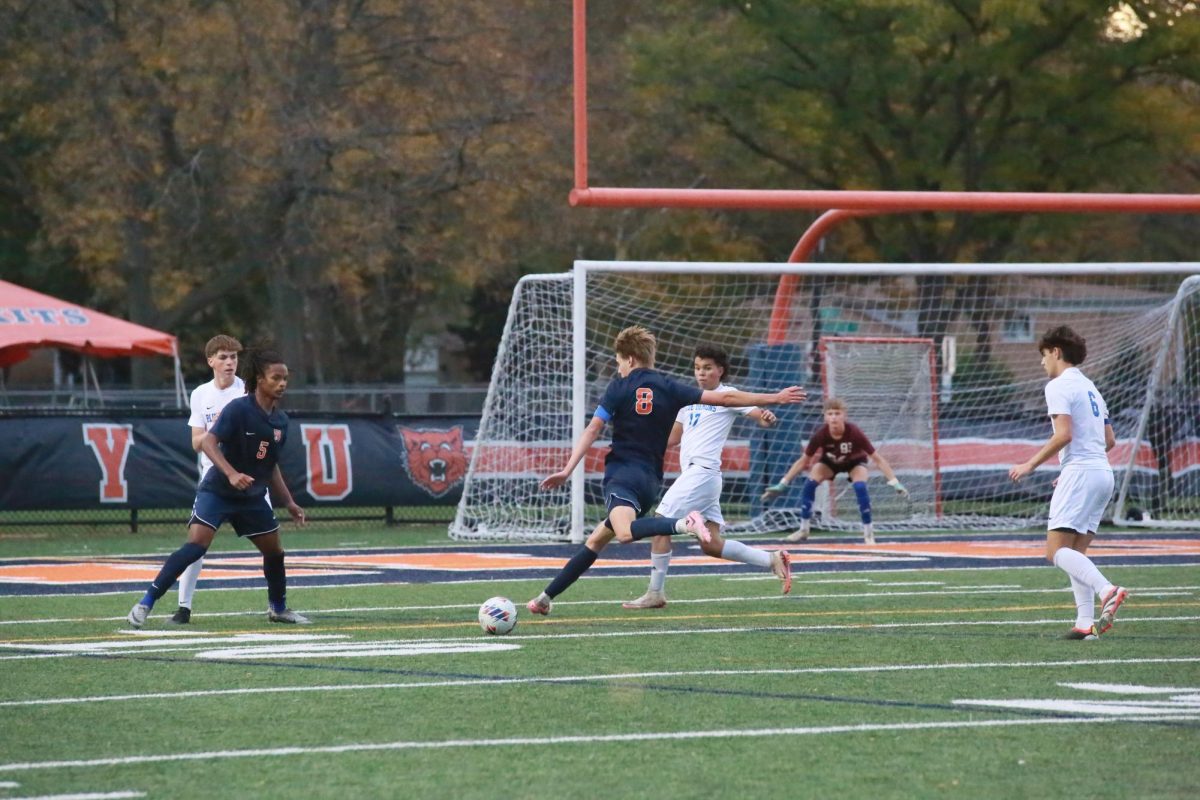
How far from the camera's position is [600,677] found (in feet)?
31.1

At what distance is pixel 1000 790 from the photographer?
6.60m

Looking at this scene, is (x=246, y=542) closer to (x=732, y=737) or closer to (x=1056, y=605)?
(x=1056, y=605)

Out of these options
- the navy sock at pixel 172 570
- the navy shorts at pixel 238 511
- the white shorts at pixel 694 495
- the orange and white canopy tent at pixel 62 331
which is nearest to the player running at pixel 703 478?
the white shorts at pixel 694 495

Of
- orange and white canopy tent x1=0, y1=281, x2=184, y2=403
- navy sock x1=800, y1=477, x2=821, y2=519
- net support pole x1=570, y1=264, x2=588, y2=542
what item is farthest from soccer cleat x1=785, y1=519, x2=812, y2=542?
orange and white canopy tent x1=0, y1=281, x2=184, y2=403

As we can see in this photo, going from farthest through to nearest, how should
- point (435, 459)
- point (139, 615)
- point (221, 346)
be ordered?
point (435, 459), point (221, 346), point (139, 615)

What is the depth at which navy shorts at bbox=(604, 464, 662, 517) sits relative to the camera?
40.9 ft

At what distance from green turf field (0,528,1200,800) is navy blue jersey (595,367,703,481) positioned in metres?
1.09

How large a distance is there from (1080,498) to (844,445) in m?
10.0

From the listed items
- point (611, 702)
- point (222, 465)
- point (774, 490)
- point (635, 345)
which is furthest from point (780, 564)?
point (774, 490)

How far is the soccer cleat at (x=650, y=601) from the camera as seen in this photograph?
44.1 ft

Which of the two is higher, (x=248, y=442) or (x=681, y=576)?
(x=248, y=442)

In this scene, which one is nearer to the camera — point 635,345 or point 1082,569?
point 1082,569

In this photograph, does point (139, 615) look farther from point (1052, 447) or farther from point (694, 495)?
point (1052, 447)

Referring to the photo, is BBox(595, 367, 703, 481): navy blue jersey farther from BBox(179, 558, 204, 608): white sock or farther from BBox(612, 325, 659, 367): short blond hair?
BBox(179, 558, 204, 608): white sock
